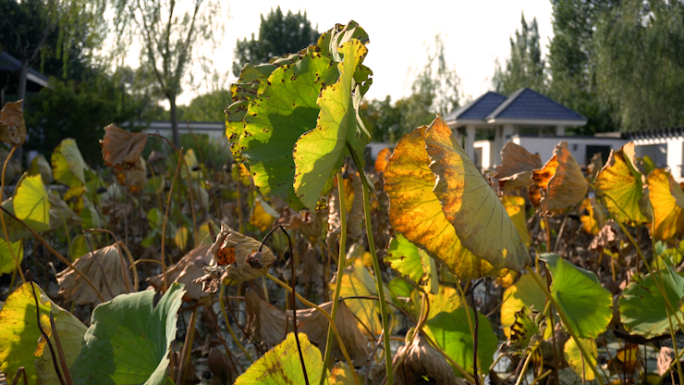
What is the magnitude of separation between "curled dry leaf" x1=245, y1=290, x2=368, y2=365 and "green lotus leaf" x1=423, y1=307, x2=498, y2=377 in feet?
0.42

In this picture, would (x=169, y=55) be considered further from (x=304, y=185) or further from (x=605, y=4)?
(x=605, y=4)

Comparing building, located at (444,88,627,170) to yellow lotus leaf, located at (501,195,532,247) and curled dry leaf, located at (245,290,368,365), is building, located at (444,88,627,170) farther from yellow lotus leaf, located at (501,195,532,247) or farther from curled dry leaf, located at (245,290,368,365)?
curled dry leaf, located at (245,290,368,365)

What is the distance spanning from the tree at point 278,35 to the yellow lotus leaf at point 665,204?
82.3 ft

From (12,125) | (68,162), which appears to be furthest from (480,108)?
(12,125)

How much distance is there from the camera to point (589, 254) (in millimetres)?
1730

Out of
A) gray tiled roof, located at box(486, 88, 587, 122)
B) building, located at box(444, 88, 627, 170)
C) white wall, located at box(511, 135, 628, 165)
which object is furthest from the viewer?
gray tiled roof, located at box(486, 88, 587, 122)

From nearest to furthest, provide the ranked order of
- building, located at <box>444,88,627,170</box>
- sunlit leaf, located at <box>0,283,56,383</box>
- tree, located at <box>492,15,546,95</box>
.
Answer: sunlit leaf, located at <box>0,283,56,383</box> < building, located at <box>444,88,627,170</box> < tree, located at <box>492,15,546,95</box>

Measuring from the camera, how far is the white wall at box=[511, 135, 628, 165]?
11688 mm

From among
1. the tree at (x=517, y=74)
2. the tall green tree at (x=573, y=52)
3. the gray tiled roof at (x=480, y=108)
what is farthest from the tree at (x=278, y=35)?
the gray tiled roof at (x=480, y=108)

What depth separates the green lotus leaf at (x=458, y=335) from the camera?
0.75m

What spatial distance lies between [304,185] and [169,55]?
310 inches

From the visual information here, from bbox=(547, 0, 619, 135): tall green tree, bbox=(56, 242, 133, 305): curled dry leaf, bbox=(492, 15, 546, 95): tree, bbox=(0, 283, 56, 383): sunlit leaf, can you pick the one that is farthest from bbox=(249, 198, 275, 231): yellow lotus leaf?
bbox=(547, 0, 619, 135): tall green tree

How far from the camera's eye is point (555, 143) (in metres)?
11.7

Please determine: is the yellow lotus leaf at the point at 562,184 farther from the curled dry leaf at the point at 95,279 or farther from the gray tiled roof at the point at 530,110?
the gray tiled roof at the point at 530,110
